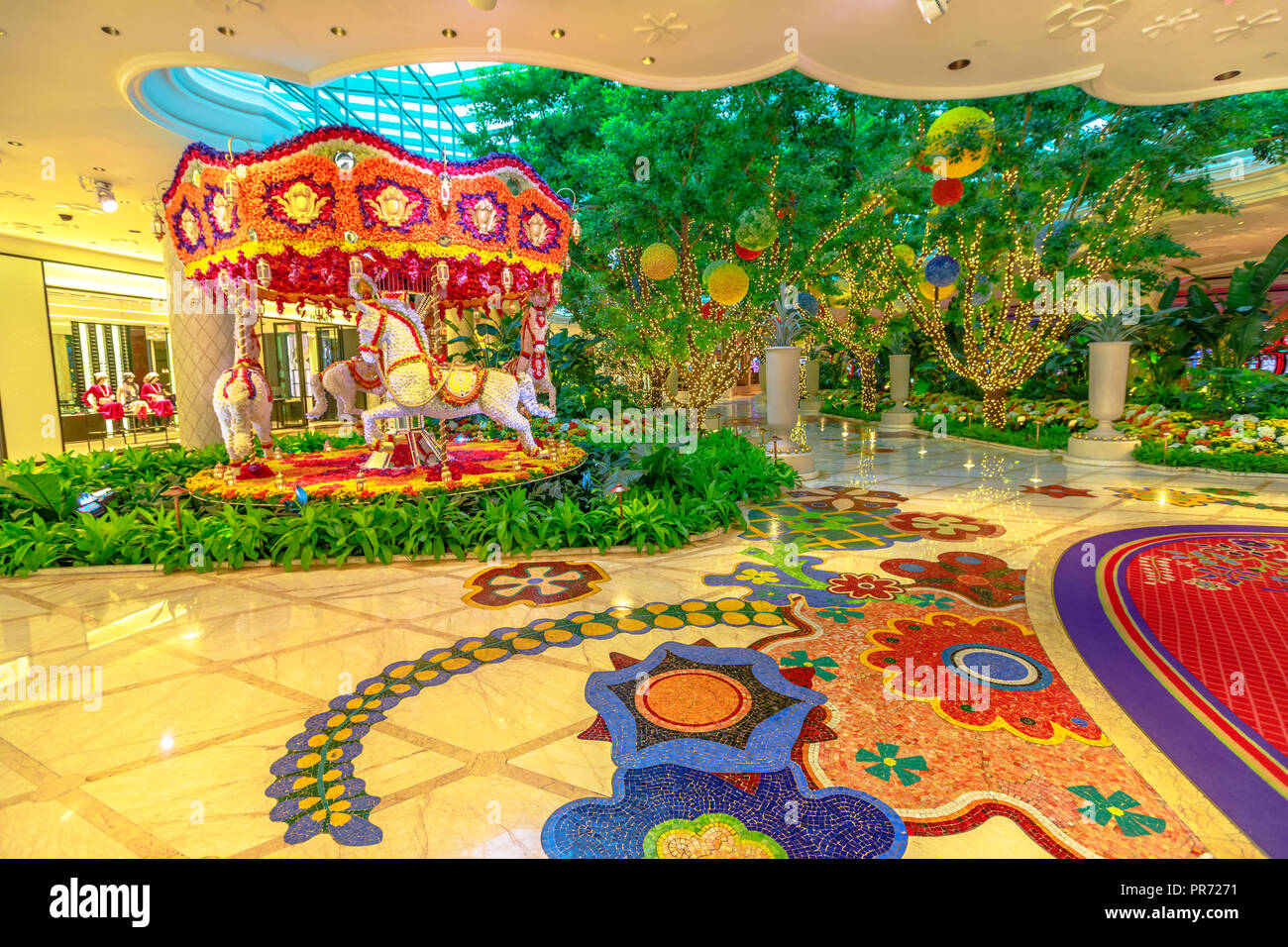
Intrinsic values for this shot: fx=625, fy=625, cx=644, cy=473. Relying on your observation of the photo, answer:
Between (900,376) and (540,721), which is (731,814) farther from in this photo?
(900,376)

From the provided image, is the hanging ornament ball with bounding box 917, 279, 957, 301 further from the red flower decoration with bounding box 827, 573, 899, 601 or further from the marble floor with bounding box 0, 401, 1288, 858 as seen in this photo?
the red flower decoration with bounding box 827, 573, 899, 601

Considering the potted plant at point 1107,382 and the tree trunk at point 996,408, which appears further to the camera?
the tree trunk at point 996,408

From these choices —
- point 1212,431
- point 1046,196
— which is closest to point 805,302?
point 1046,196

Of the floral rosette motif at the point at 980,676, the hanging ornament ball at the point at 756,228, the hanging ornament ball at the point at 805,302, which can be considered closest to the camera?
the floral rosette motif at the point at 980,676

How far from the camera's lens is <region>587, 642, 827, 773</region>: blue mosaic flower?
8.37 feet

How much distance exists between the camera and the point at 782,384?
9516 millimetres

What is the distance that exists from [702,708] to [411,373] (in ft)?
16.4

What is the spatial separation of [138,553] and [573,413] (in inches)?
308

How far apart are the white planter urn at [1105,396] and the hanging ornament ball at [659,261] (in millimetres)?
7401

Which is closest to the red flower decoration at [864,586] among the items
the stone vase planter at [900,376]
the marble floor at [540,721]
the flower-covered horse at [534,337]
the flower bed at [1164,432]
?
the marble floor at [540,721]

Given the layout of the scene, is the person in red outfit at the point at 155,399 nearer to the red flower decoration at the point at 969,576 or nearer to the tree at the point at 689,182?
the tree at the point at 689,182

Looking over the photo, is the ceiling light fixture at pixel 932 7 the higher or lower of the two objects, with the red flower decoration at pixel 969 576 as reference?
higher

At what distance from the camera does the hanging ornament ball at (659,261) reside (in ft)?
27.7
